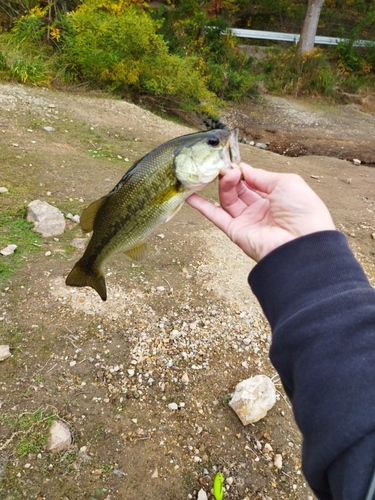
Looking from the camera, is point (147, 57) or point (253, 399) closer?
point (253, 399)

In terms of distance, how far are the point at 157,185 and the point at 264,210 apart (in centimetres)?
69

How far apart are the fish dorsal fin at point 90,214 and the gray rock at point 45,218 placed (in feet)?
8.53

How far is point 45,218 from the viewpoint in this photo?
4746mm

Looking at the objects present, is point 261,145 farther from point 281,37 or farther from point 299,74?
point 281,37

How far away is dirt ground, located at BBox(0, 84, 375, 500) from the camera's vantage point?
110 inches

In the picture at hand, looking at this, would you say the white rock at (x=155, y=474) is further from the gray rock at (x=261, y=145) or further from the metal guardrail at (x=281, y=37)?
the metal guardrail at (x=281, y=37)

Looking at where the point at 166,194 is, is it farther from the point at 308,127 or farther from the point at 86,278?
the point at 308,127

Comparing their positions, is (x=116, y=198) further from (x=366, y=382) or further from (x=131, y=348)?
(x=131, y=348)

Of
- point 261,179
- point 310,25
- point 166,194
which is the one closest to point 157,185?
point 166,194

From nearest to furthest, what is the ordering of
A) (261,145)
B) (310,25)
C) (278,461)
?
(278,461), (261,145), (310,25)

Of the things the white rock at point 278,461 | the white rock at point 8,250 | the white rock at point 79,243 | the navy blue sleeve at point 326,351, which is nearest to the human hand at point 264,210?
the navy blue sleeve at point 326,351

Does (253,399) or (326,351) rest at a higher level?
(326,351)

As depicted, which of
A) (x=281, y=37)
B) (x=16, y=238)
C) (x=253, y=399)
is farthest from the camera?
(x=281, y=37)

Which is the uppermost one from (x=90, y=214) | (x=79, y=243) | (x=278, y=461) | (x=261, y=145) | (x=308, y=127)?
(x=90, y=214)
